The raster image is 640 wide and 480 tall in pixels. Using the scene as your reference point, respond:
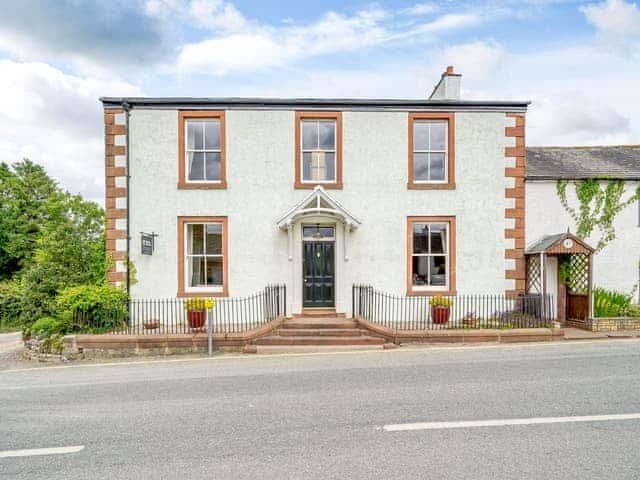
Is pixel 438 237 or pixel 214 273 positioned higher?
pixel 438 237

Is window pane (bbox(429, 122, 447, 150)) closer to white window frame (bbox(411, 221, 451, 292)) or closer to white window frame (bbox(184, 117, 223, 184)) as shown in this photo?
white window frame (bbox(411, 221, 451, 292))

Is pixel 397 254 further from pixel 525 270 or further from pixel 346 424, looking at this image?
pixel 346 424

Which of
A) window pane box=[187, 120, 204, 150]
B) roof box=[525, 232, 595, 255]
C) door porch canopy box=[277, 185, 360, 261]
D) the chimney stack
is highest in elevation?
the chimney stack

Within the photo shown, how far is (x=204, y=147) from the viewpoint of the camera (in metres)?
13.9

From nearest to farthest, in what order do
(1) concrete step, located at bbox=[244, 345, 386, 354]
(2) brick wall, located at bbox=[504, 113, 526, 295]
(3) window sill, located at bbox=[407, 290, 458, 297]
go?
(1) concrete step, located at bbox=[244, 345, 386, 354] → (3) window sill, located at bbox=[407, 290, 458, 297] → (2) brick wall, located at bbox=[504, 113, 526, 295]

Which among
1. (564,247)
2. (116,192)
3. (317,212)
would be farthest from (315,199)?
(564,247)

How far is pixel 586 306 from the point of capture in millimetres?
13211

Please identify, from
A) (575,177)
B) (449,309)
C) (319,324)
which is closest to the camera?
(319,324)

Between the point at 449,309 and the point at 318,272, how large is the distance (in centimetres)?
410

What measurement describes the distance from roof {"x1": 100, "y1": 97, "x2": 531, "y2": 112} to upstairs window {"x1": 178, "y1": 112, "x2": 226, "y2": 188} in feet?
1.40

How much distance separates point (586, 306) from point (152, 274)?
13233 mm

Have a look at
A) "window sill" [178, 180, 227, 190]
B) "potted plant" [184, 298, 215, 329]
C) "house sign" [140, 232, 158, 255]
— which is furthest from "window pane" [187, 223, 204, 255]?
"potted plant" [184, 298, 215, 329]

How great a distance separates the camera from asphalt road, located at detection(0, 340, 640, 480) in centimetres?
445

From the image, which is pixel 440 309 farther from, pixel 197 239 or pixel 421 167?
pixel 197 239
